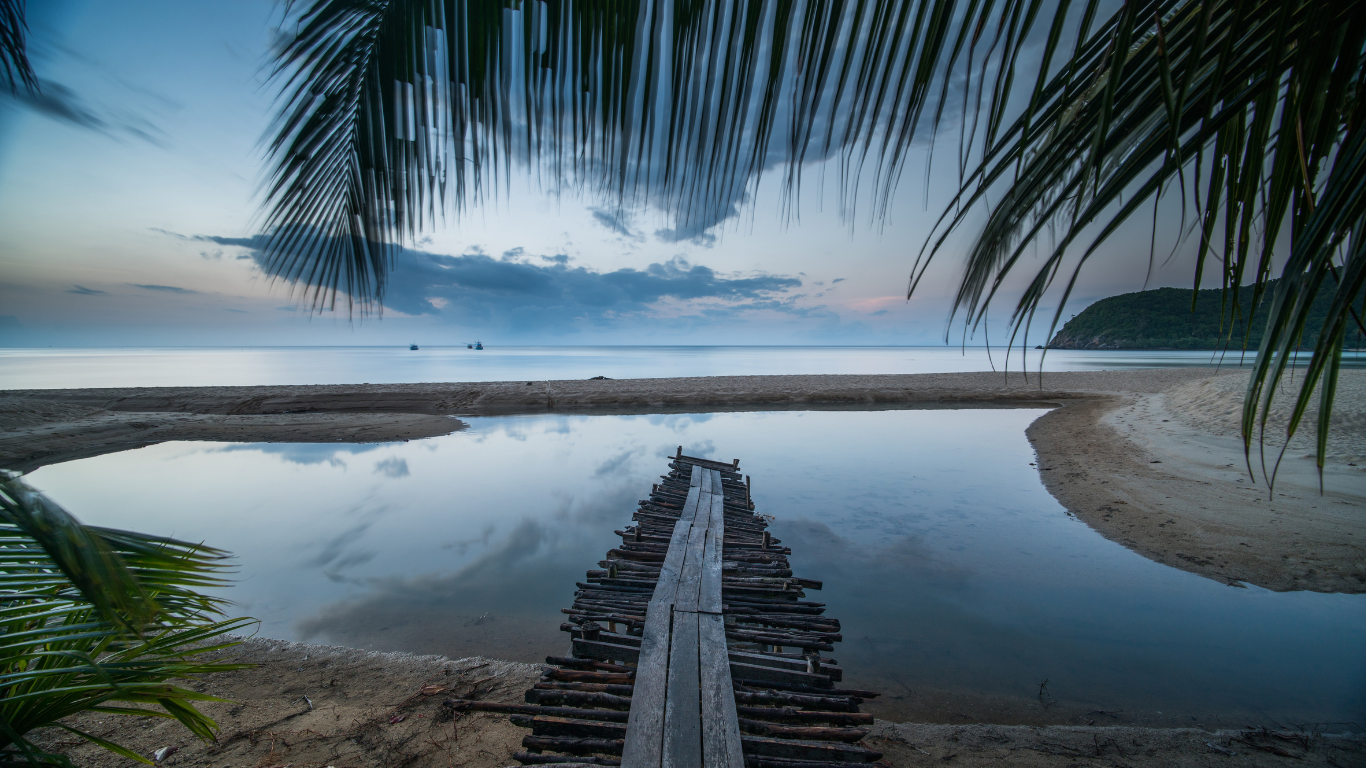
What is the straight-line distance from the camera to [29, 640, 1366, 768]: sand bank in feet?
8.30

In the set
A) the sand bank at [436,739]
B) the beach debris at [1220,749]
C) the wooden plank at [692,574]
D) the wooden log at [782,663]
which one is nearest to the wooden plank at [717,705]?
the wooden log at [782,663]

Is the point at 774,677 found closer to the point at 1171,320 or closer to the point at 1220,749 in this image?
the point at 1220,749

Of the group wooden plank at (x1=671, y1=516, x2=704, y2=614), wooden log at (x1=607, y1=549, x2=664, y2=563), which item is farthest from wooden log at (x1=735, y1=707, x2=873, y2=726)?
wooden log at (x1=607, y1=549, x2=664, y2=563)

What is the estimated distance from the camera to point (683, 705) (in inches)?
94.6

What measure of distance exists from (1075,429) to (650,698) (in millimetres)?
13614

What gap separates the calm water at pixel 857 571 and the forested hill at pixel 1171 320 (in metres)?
2.21

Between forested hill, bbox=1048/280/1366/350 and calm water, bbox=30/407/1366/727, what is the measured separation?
7.25 ft

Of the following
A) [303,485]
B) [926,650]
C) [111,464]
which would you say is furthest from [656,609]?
[111,464]

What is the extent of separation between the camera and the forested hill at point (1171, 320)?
1.00 m

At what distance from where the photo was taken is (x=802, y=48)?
0.67 meters

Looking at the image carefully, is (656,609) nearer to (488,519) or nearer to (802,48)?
(802,48)

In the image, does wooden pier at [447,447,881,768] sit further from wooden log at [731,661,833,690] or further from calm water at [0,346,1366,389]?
calm water at [0,346,1366,389]

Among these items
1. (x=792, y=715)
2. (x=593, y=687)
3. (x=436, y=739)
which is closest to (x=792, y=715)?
(x=792, y=715)

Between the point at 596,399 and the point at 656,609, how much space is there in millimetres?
14899
